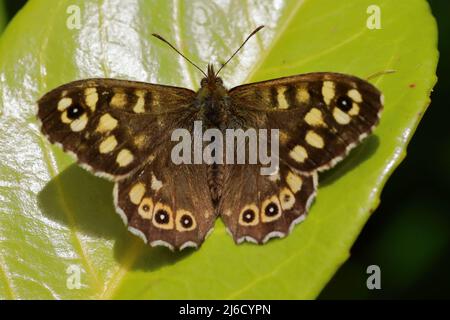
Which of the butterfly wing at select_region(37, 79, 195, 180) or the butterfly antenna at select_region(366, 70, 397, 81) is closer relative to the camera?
the butterfly wing at select_region(37, 79, 195, 180)

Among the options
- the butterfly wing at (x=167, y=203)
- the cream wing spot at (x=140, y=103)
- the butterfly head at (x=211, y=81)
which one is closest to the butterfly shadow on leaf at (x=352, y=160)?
the butterfly wing at (x=167, y=203)

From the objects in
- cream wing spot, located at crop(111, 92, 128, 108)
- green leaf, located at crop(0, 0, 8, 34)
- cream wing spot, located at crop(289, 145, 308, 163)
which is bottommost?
cream wing spot, located at crop(289, 145, 308, 163)

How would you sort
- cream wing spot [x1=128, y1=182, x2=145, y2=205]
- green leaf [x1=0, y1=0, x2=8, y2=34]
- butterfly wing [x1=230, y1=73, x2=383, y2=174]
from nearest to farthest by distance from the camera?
butterfly wing [x1=230, y1=73, x2=383, y2=174] < cream wing spot [x1=128, y1=182, x2=145, y2=205] < green leaf [x1=0, y1=0, x2=8, y2=34]

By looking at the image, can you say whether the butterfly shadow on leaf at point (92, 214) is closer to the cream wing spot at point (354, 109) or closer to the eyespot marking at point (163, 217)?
the eyespot marking at point (163, 217)

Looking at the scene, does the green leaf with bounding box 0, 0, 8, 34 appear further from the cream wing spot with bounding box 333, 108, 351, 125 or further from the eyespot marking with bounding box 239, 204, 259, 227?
the cream wing spot with bounding box 333, 108, 351, 125

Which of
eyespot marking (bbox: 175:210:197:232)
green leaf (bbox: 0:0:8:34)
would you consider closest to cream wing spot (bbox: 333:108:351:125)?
eyespot marking (bbox: 175:210:197:232)

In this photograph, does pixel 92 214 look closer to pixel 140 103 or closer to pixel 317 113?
pixel 140 103

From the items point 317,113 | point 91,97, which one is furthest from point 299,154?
point 91,97
